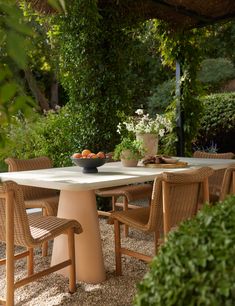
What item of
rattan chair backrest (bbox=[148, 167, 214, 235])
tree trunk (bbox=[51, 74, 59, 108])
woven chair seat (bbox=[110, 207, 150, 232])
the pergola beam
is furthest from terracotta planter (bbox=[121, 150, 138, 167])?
tree trunk (bbox=[51, 74, 59, 108])

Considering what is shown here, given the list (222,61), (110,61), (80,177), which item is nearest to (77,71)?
(110,61)

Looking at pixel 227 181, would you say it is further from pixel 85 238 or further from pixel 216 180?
pixel 85 238

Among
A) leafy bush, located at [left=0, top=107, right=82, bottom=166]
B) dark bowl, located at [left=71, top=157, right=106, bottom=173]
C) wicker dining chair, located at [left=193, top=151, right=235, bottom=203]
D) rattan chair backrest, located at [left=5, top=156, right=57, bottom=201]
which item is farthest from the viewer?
leafy bush, located at [left=0, top=107, right=82, bottom=166]

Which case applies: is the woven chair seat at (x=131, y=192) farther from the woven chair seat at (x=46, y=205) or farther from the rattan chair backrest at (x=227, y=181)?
the rattan chair backrest at (x=227, y=181)

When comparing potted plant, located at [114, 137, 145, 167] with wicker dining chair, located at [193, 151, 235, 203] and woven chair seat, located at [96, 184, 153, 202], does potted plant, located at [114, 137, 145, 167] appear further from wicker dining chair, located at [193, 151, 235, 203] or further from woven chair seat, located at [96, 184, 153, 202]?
wicker dining chair, located at [193, 151, 235, 203]

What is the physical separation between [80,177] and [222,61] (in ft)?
28.9

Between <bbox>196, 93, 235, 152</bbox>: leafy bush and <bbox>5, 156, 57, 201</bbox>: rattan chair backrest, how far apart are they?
13.4ft

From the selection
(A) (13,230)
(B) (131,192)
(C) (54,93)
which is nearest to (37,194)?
(B) (131,192)

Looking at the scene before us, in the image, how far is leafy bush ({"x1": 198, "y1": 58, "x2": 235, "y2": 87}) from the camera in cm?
1088

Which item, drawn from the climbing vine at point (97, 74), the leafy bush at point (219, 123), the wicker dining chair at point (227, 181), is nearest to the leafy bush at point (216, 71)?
the leafy bush at point (219, 123)

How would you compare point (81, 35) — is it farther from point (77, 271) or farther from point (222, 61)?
point (222, 61)

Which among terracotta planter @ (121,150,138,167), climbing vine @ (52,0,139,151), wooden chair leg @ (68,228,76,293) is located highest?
climbing vine @ (52,0,139,151)

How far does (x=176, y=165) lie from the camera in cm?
381

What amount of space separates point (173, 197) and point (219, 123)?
5219 millimetres
